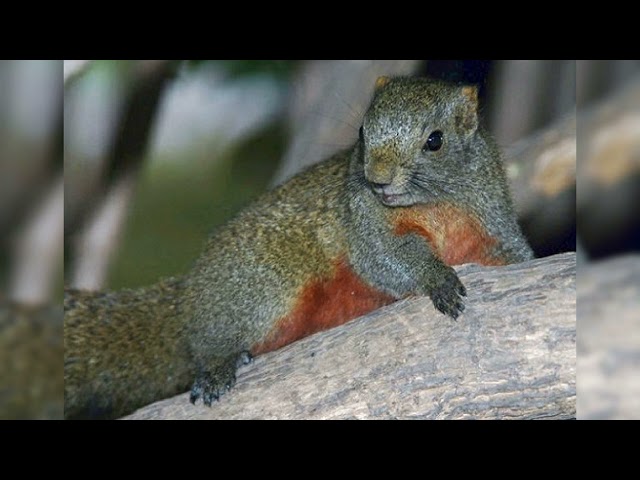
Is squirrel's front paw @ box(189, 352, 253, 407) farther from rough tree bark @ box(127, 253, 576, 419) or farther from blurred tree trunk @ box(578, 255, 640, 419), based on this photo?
blurred tree trunk @ box(578, 255, 640, 419)

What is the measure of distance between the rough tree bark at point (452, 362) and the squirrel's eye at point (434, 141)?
0.46 metres

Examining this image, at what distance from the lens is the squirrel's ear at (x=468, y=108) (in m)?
3.11

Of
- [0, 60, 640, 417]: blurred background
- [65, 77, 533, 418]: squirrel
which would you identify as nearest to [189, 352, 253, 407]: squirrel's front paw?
[65, 77, 533, 418]: squirrel

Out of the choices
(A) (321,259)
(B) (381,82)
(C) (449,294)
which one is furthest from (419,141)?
(A) (321,259)

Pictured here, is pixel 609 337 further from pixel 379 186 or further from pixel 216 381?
pixel 216 381

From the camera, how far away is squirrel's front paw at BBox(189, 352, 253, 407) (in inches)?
127

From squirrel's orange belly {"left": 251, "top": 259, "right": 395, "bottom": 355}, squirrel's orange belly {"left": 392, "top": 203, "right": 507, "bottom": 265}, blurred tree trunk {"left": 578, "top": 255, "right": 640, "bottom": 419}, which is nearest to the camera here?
blurred tree trunk {"left": 578, "top": 255, "right": 640, "bottom": 419}

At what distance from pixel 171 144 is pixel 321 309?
87 centimetres

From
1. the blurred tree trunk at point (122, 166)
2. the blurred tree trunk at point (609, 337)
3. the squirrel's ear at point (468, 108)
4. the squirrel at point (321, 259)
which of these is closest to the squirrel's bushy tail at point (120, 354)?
the squirrel at point (321, 259)

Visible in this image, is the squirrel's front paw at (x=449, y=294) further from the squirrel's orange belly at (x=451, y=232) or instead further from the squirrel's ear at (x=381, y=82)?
the squirrel's ear at (x=381, y=82)

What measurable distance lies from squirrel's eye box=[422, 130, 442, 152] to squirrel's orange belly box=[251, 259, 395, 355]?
600 mm

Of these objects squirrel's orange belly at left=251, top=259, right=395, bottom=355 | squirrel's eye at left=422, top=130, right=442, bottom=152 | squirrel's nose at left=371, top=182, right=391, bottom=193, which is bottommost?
squirrel's orange belly at left=251, top=259, right=395, bottom=355
